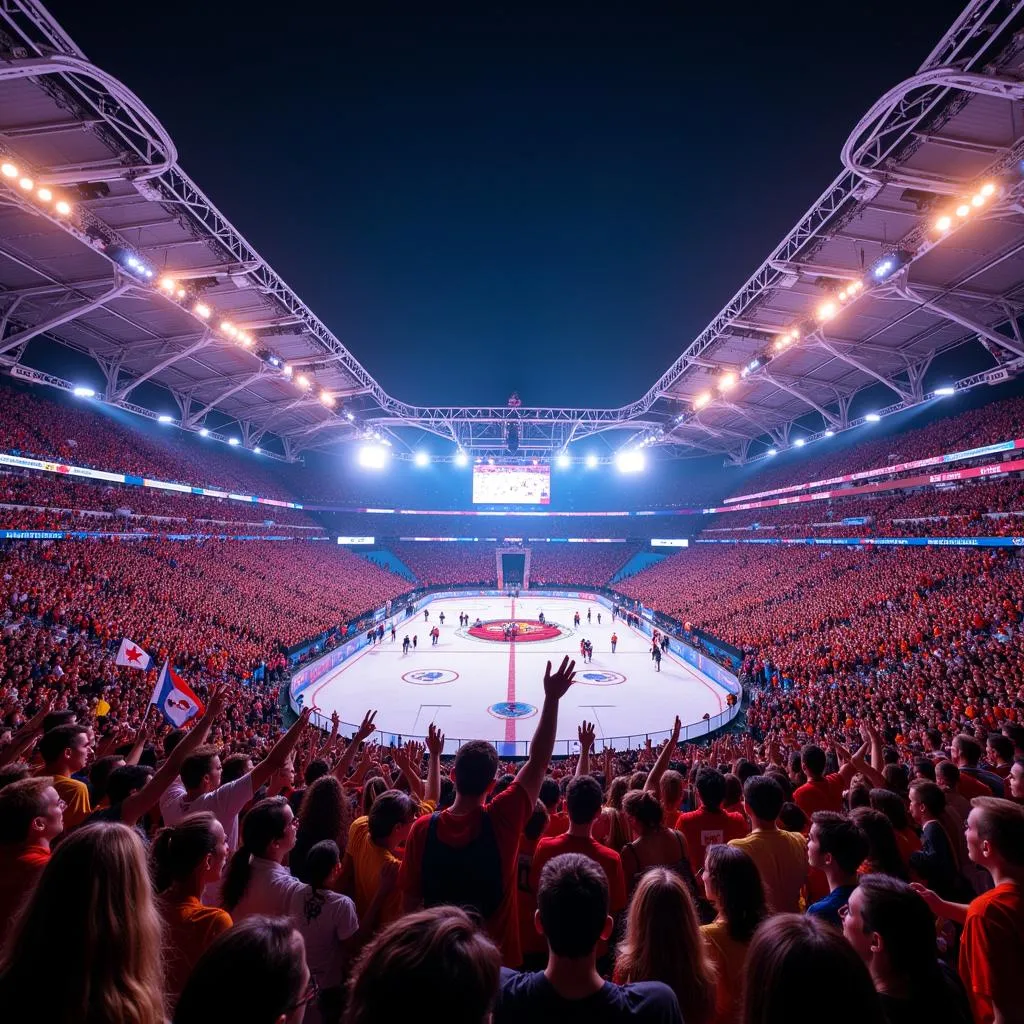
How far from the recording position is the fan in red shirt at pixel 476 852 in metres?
2.56

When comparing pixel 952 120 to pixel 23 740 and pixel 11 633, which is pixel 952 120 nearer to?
pixel 23 740

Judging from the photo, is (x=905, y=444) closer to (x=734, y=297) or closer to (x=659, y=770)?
(x=734, y=297)

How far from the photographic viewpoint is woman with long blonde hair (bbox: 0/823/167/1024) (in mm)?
1559

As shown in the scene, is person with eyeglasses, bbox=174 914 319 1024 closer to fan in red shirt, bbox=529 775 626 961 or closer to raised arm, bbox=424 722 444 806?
fan in red shirt, bbox=529 775 626 961

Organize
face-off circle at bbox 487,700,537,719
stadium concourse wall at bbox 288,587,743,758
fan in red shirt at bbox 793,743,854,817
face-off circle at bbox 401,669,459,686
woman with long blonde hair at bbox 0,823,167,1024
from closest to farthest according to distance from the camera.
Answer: woman with long blonde hair at bbox 0,823,167,1024
fan in red shirt at bbox 793,743,854,817
stadium concourse wall at bbox 288,587,743,758
face-off circle at bbox 487,700,537,719
face-off circle at bbox 401,669,459,686

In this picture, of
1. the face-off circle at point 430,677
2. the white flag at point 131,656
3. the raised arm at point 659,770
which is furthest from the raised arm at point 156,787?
the face-off circle at point 430,677

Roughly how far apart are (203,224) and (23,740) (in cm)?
1821

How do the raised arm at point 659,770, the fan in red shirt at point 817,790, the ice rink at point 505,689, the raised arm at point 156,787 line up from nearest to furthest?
the raised arm at point 156,787 → the raised arm at point 659,770 → the fan in red shirt at point 817,790 → the ice rink at point 505,689

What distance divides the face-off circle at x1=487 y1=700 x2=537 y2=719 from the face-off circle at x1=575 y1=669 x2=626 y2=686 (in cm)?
418

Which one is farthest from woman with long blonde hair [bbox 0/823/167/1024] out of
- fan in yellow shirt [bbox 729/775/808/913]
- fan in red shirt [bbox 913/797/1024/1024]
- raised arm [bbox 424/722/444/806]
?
fan in red shirt [bbox 913/797/1024/1024]

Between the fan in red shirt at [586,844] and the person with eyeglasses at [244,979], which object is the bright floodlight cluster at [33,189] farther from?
the fan in red shirt at [586,844]

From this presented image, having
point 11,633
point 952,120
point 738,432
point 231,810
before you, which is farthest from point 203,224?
point 738,432

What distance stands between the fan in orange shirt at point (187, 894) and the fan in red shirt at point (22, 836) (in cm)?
75

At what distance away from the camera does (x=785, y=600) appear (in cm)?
2900
